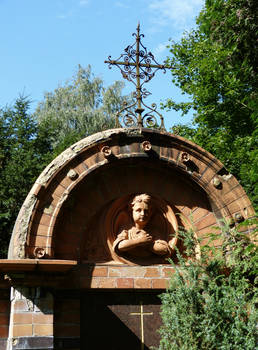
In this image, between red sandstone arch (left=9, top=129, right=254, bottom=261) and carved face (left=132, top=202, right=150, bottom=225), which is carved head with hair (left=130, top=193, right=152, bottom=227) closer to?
carved face (left=132, top=202, right=150, bottom=225)

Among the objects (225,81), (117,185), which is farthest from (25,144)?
(117,185)

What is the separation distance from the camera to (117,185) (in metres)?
7.59

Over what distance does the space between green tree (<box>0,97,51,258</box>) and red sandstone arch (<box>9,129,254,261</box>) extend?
7.80 meters

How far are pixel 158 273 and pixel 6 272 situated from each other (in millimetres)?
2312

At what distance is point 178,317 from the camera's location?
6.30 metres

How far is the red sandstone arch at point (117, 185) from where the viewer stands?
696cm

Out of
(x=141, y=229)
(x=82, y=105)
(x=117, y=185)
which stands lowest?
(x=141, y=229)

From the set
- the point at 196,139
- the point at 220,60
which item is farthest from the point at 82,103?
the point at 220,60

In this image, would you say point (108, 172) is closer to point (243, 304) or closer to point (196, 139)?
point (243, 304)

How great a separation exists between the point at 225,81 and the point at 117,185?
667 centimetres

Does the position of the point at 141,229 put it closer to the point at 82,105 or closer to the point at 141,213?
the point at 141,213

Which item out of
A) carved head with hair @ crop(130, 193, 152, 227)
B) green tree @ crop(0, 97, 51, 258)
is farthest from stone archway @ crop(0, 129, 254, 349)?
green tree @ crop(0, 97, 51, 258)

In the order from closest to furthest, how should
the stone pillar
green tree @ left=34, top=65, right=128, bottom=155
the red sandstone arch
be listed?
the stone pillar < the red sandstone arch < green tree @ left=34, top=65, right=128, bottom=155

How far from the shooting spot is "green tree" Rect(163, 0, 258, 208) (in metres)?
9.95
